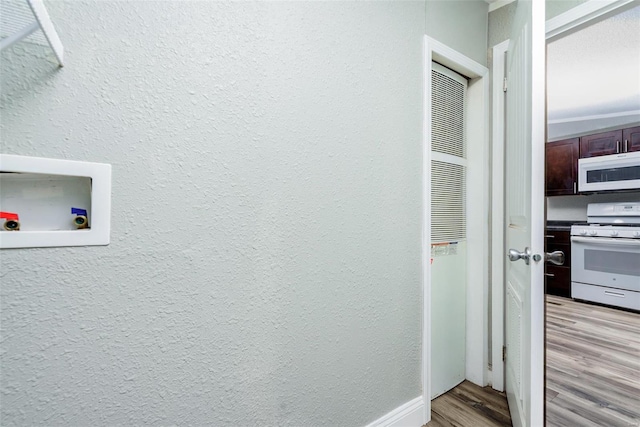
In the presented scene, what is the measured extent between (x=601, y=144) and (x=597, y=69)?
1.13 m

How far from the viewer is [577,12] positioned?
1454mm


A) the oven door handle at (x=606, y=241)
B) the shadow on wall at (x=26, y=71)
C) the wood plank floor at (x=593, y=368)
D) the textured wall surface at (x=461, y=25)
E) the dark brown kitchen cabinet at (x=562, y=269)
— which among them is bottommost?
the wood plank floor at (x=593, y=368)

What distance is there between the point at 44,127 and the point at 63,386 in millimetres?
590

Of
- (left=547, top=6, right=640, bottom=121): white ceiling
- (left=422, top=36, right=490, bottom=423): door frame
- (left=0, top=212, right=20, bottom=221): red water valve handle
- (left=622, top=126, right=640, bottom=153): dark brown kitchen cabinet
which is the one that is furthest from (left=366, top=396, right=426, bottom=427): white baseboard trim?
(left=622, top=126, right=640, bottom=153): dark brown kitchen cabinet

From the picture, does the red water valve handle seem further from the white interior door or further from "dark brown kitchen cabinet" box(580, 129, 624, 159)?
"dark brown kitchen cabinet" box(580, 129, 624, 159)

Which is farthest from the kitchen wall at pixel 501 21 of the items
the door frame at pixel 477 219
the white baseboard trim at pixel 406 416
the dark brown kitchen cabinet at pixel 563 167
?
the dark brown kitchen cabinet at pixel 563 167

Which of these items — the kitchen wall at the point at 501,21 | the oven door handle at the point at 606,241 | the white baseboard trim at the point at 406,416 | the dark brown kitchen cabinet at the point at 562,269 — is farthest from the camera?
the dark brown kitchen cabinet at the point at 562,269

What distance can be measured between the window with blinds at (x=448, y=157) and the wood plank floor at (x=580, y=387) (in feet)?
3.00

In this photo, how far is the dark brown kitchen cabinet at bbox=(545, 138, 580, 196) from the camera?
12.5ft

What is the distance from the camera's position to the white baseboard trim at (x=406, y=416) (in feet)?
4.30

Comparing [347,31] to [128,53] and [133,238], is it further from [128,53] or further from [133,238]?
[133,238]

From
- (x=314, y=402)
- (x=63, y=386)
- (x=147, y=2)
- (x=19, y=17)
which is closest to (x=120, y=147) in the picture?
(x=19, y=17)

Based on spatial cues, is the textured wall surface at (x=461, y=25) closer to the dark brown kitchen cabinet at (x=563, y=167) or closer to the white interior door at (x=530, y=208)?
the white interior door at (x=530, y=208)

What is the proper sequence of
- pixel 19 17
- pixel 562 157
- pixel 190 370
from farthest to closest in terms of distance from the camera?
pixel 562 157 < pixel 190 370 < pixel 19 17
